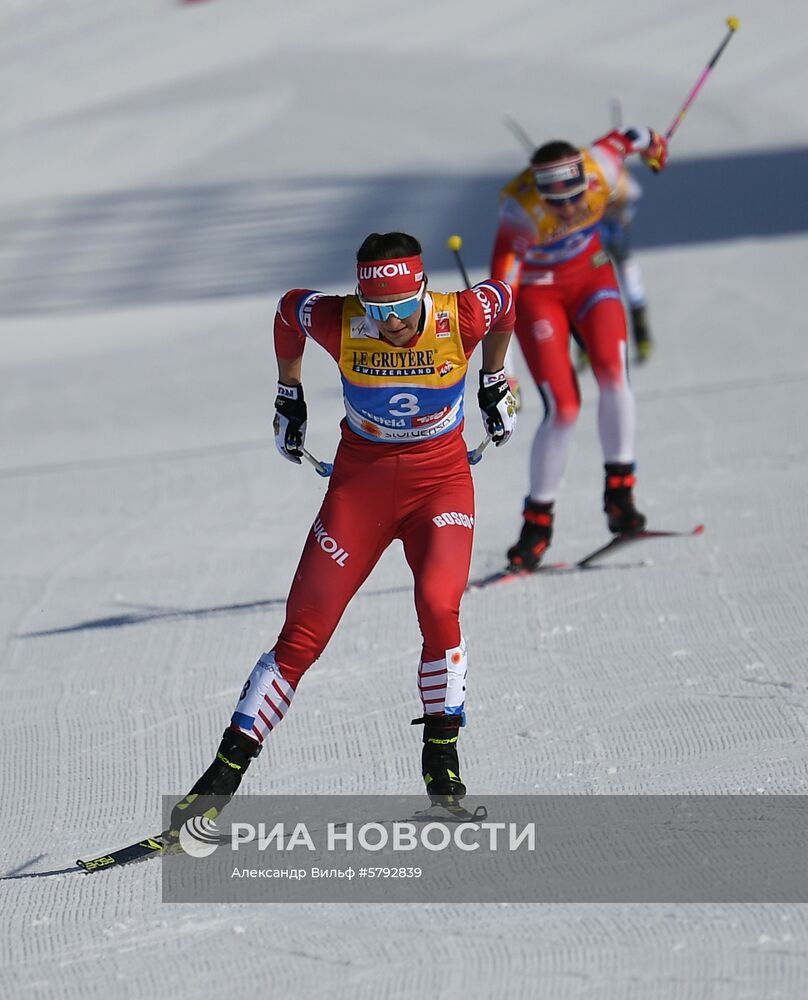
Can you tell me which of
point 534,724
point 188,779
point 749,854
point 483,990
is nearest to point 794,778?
point 749,854

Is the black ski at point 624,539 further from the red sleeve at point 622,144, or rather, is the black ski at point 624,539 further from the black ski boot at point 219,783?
the black ski boot at point 219,783

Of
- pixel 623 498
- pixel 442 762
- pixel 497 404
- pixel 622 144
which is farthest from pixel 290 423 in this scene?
pixel 622 144

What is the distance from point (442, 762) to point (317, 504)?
425 cm

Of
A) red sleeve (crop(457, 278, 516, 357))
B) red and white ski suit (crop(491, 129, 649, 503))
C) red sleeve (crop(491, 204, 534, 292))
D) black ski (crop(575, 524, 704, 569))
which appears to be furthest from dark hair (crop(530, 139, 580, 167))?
red sleeve (crop(457, 278, 516, 357))

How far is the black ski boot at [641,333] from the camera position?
37.0 ft

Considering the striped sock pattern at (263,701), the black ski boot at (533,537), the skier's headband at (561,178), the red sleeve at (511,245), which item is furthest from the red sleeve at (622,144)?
the striped sock pattern at (263,701)

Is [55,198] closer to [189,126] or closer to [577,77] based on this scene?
[189,126]

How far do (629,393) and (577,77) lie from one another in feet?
45.9

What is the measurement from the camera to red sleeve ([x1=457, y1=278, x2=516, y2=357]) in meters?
4.62

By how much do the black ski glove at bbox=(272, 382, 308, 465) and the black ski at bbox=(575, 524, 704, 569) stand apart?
8.23 feet

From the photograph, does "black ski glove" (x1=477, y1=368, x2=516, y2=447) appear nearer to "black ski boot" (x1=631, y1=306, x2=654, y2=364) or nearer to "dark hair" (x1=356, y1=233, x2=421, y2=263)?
"dark hair" (x1=356, y1=233, x2=421, y2=263)

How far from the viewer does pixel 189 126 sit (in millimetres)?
19609

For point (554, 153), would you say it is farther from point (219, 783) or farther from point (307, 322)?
point (219, 783)

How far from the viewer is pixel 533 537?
23.4 ft
